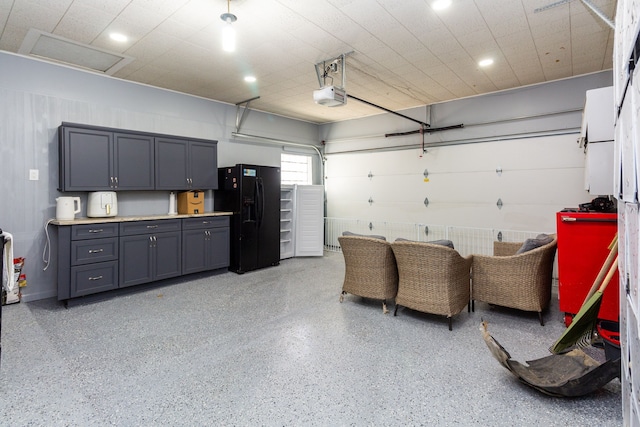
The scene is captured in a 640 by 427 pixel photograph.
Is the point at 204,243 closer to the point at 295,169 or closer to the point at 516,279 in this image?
the point at 295,169

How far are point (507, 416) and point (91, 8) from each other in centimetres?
452

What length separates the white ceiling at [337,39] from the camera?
296 cm

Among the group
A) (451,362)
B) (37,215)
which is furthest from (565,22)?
(37,215)

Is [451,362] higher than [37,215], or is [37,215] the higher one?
[37,215]

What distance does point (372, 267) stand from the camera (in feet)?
12.0

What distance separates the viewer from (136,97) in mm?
→ 4883

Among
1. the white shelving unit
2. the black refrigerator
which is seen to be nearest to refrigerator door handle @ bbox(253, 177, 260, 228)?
the black refrigerator

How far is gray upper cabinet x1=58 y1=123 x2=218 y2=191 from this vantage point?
4.04m

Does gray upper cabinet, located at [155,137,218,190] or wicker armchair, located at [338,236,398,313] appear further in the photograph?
gray upper cabinet, located at [155,137,218,190]

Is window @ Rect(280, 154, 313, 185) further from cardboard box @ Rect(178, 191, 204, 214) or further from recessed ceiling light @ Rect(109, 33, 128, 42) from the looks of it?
recessed ceiling light @ Rect(109, 33, 128, 42)

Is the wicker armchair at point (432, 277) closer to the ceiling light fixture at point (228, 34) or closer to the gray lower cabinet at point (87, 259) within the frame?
the ceiling light fixture at point (228, 34)

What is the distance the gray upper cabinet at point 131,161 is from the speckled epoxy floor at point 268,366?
5.17 ft

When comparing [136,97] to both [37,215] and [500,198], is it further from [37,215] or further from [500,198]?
[500,198]

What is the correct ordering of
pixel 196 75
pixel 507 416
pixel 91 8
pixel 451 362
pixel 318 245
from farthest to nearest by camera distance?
pixel 318 245
pixel 196 75
pixel 91 8
pixel 451 362
pixel 507 416
